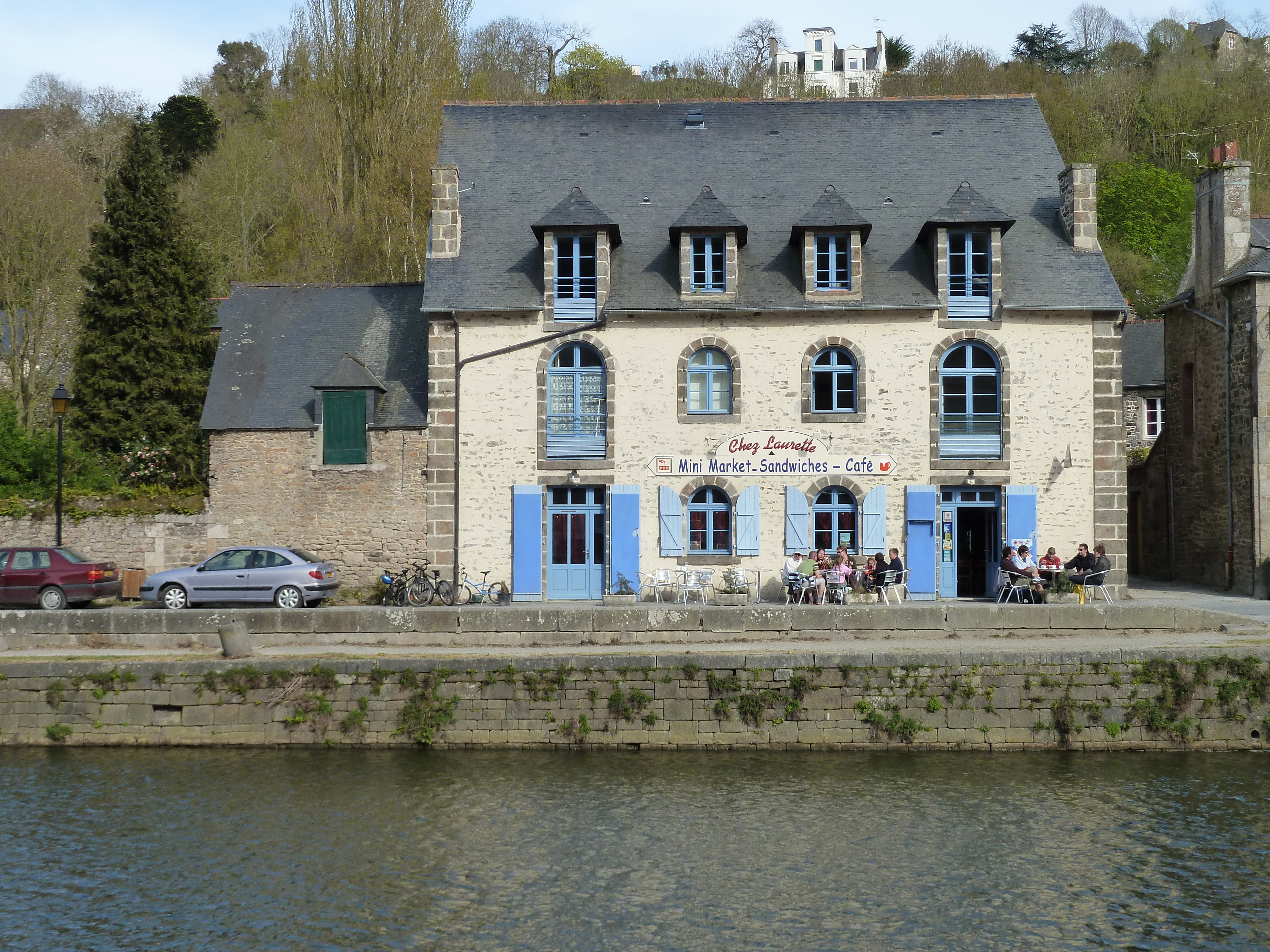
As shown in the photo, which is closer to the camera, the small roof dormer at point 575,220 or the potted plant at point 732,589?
the potted plant at point 732,589

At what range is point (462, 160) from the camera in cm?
2384

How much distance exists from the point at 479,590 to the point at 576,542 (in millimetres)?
1868

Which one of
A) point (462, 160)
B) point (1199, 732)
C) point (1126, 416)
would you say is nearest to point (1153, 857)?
point (1199, 732)

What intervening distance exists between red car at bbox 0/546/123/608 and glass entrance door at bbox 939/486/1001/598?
14.0m

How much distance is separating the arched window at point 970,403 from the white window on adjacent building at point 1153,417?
1207 centimetres

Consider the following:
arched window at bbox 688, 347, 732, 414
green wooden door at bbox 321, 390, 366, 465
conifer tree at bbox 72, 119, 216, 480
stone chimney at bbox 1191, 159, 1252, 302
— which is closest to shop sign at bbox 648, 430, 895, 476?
arched window at bbox 688, 347, 732, 414

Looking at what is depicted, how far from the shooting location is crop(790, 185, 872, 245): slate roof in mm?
20953

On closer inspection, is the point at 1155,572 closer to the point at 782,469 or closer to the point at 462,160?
the point at 782,469

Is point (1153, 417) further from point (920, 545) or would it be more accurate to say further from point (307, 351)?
point (307, 351)

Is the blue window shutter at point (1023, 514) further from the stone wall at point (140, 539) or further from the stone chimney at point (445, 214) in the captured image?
the stone wall at point (140, 539)

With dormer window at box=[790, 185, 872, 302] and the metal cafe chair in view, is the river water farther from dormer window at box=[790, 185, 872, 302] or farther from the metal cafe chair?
dormer window at box=[790, 185, 872, 302]

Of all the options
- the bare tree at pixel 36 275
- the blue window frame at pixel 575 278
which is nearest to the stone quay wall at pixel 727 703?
the blue window frame at pixel 575 278

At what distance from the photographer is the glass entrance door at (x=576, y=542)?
831 inches

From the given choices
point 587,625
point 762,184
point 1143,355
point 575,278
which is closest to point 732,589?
point 587,625
